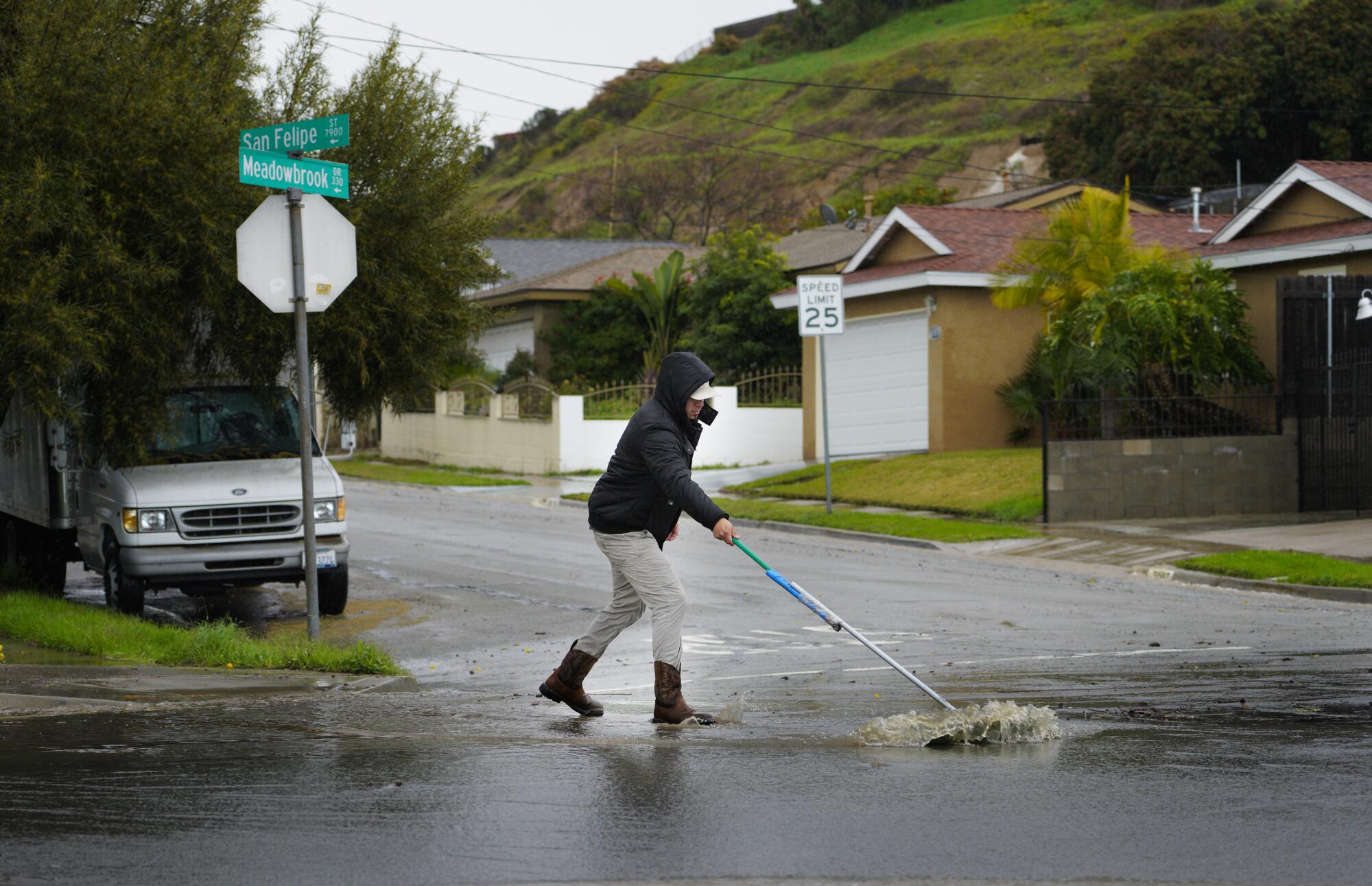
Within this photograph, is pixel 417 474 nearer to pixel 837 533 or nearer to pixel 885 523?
pixel 837 533

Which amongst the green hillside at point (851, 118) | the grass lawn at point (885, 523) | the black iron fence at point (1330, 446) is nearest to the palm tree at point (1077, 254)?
the black iron fence at point (1330, 446)

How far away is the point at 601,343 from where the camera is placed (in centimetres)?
3956

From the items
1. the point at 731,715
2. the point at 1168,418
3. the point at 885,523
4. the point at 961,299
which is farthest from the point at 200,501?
the point at 961,299

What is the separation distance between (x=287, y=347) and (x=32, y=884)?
27.5ft

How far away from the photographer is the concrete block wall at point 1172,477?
20328mm

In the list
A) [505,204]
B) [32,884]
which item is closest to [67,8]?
[32,884]

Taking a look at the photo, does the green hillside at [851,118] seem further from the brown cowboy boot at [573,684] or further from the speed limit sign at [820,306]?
the brown cowboy boot at [573,684]

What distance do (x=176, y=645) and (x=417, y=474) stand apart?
22767mm

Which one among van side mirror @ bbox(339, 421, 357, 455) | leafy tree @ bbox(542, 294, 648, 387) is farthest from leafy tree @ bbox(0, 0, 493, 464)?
leafy tree @ bbox(542, 294, 648, 387)

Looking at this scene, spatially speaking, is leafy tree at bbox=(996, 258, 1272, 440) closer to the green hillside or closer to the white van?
the white van

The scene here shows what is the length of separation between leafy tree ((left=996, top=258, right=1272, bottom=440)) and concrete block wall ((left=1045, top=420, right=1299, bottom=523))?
1297 millimetres

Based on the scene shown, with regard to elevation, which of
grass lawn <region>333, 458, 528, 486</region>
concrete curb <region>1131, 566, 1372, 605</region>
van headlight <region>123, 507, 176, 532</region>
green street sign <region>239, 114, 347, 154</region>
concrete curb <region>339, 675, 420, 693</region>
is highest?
green street sign <region>239, 114, 347, 154</region>

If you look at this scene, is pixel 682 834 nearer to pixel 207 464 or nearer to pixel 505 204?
pixel 207 464

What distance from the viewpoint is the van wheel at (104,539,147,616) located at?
39.4ft
